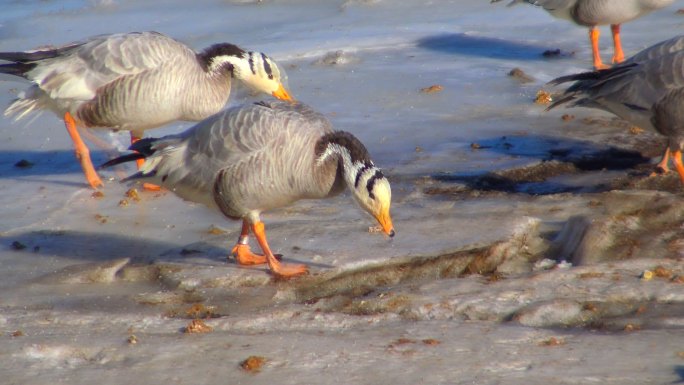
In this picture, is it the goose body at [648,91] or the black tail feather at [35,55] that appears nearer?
the goose body at [648,91]

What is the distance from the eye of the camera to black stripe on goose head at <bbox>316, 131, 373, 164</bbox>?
5086mm

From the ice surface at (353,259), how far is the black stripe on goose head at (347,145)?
0.63 m

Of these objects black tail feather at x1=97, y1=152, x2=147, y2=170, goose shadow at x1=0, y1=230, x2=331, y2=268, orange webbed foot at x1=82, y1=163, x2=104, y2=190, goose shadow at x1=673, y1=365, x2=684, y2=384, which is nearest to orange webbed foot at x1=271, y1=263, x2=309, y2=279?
goose shadow at x1=0, y1=230, x2=331, y2=268

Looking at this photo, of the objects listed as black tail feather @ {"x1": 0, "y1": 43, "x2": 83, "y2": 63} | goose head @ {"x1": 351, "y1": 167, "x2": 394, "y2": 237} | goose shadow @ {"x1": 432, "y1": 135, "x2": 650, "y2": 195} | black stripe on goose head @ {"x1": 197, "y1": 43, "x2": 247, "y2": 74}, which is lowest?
goose shadow @ {"x1": 432, "y1": 135, "x2": 650, "y2": 195}

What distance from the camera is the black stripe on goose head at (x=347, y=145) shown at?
509cm

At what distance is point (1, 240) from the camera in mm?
6188

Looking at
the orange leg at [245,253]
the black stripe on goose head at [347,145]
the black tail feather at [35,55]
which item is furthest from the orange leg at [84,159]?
the black stripe on goose head at [347,145]

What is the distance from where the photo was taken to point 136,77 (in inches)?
277

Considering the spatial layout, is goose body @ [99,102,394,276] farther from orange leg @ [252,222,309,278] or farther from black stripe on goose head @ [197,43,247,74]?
black stripe on goose head @ [197,43,247,74]

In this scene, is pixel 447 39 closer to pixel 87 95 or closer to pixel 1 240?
pixel 87 95

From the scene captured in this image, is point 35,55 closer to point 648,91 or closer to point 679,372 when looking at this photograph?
point 648,91

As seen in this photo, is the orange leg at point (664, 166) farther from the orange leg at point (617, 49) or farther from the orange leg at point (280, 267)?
the orange leg at point (617, 49)

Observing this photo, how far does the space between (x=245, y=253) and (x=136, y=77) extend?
6.71 feet

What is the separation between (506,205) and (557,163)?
1.12m
